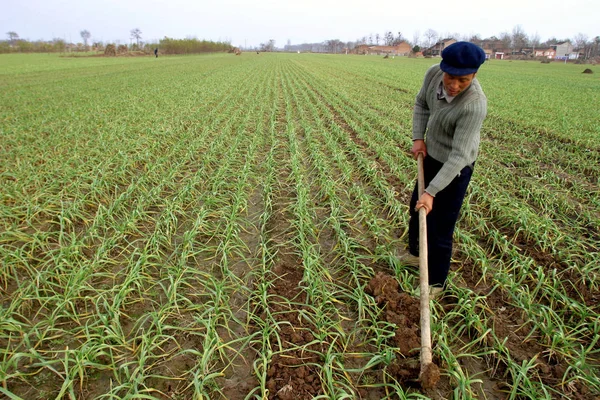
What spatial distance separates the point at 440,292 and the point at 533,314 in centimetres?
71

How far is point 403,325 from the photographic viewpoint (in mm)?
2566

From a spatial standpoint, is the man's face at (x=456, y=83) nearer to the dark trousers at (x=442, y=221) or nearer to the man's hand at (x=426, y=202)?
the dark trousers at (x=442, y=221)

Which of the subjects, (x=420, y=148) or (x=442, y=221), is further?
(x=420, y=148)

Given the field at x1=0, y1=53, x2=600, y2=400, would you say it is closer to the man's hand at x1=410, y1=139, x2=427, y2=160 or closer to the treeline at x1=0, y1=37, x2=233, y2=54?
the man's hand at x1=410, y1=139, x2=427, y2=160

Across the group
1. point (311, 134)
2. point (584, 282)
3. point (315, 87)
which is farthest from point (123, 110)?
point (584, 282)

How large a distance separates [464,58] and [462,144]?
575mm

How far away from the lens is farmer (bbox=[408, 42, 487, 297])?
2215mm

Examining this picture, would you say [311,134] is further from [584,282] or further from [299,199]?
[584,282]

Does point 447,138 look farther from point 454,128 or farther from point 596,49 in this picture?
point 596,49

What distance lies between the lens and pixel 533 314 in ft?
8.80

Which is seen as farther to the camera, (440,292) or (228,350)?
(440,292)

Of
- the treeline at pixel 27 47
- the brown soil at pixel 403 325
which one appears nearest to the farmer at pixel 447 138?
the brown soil at pixel 403 325

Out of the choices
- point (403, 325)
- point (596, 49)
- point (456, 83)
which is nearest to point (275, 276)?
point (403, 325)

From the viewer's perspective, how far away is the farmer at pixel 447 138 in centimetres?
221
